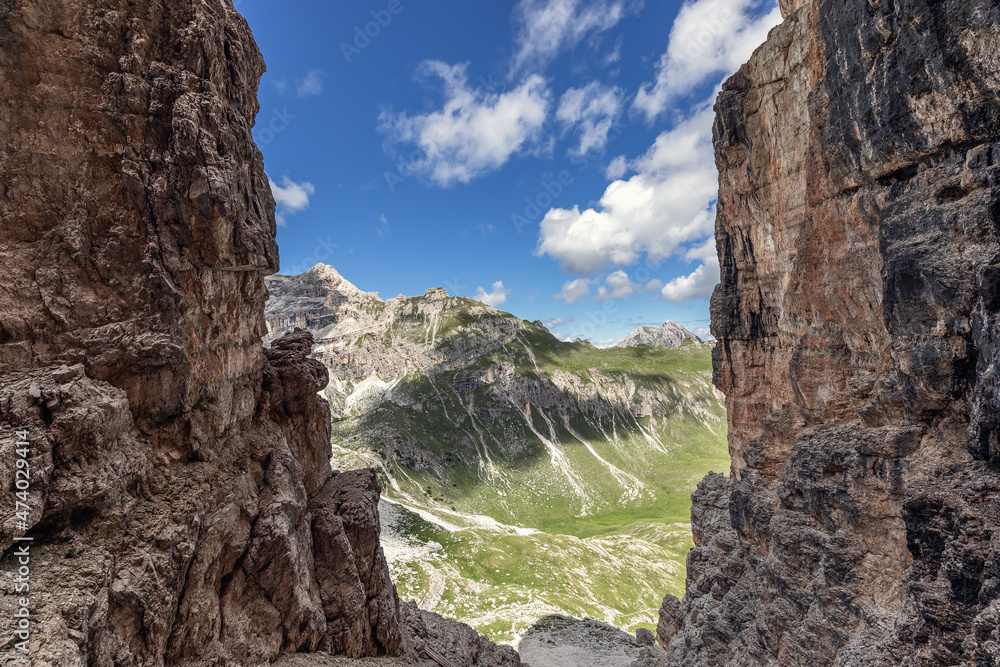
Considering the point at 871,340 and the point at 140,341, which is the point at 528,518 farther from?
the point at 140,341

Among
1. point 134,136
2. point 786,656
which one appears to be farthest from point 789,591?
point 134,136

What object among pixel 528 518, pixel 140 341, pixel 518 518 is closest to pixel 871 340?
pixel 140 341

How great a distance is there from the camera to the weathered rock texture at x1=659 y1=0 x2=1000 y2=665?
640 inches

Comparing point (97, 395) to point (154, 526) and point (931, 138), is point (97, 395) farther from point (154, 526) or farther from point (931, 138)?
point (931, 138)

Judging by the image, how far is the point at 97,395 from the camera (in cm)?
1529

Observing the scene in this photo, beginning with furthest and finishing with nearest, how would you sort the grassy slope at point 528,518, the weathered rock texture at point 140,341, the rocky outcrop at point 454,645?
the grassy slope at point 528,518, the rocky outcrop at point 454,645, the weathered rock texture at point 140,341

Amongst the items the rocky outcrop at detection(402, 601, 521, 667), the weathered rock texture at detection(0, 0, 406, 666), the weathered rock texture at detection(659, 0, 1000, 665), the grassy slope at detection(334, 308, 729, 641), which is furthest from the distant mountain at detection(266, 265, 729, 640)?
the weathered rock texture at detection(0, 0, 406, 666)

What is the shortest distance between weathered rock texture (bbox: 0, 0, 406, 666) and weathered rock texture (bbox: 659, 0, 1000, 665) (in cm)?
2820

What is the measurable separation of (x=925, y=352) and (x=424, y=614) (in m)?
50.5

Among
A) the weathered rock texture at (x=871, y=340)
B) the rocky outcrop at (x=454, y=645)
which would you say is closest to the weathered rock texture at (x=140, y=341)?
the rocky outcrop at (x=454, y=645)

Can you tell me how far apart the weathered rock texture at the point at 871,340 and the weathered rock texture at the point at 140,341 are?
28.2 metres

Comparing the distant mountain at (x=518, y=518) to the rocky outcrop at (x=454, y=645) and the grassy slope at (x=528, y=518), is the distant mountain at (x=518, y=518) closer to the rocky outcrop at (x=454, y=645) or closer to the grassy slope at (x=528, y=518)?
the grassy slope at (x=528, y=518)

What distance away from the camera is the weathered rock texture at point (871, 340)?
640 inches

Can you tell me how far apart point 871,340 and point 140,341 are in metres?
38.3
